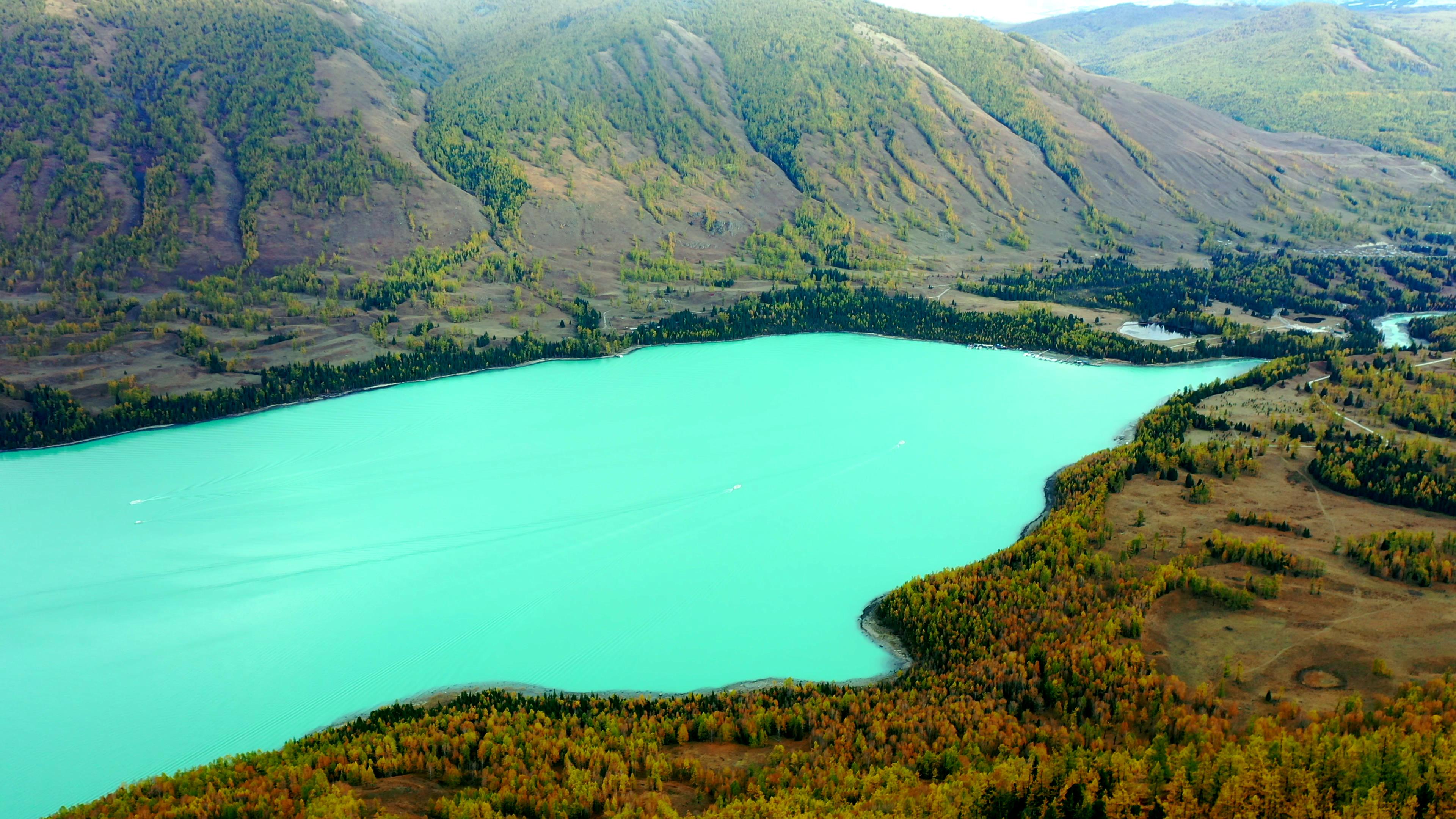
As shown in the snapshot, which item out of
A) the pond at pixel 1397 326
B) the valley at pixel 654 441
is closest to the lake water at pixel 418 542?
the valley at pixel 654 441

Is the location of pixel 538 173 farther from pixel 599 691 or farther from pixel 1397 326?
pixel 1397 326

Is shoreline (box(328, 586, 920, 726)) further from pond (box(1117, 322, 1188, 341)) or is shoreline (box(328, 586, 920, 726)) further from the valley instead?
pond (box(1117, 322, 1188, 341))

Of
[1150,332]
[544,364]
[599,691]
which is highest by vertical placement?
[1150,332]

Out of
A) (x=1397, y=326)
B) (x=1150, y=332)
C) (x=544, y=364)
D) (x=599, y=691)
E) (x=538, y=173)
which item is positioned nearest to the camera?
(x=599, y=691)

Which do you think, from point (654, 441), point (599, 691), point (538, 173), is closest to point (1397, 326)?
point (654, 441)

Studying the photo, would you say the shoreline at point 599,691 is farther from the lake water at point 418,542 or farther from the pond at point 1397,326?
the pond at point 1397,326

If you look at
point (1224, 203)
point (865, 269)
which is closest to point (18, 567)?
point (865, 269)

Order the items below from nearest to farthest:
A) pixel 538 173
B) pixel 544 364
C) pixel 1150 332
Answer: pixel 544 364, pixel 1150 332, pixel 538 173
